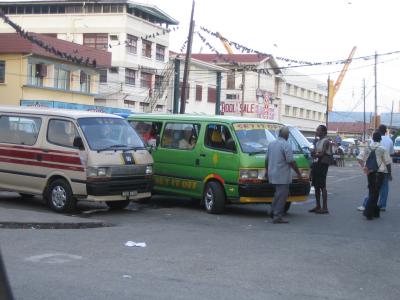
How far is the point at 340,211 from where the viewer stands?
1348 centimetres

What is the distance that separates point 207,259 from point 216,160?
15.4 feet

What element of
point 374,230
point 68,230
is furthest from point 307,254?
Answer: point 68,230

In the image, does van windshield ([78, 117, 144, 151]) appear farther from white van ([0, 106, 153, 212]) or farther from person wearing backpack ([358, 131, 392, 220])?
person wearing backpack ([358, 131, 392, 220])

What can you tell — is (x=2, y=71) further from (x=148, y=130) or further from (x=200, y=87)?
(x=200, y=87)

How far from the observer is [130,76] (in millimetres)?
50875

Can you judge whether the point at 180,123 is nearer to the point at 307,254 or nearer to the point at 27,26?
the point at 307,254

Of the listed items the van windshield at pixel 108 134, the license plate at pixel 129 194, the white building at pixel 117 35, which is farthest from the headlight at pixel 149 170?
the white building at pixel 117 35

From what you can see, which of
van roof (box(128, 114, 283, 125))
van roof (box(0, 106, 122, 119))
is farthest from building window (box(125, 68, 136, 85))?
van roof (box(0, 106, 122, 119))

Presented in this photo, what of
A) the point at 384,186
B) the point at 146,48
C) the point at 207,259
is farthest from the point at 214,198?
the point at 146,48

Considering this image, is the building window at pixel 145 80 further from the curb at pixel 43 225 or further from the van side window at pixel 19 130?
the curb at pixel 43 225

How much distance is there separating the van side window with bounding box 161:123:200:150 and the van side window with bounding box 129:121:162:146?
0.30 m

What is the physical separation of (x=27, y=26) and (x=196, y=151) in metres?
45.8

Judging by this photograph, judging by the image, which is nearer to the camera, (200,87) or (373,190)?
(373,190)

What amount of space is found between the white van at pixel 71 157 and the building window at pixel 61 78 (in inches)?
1061
